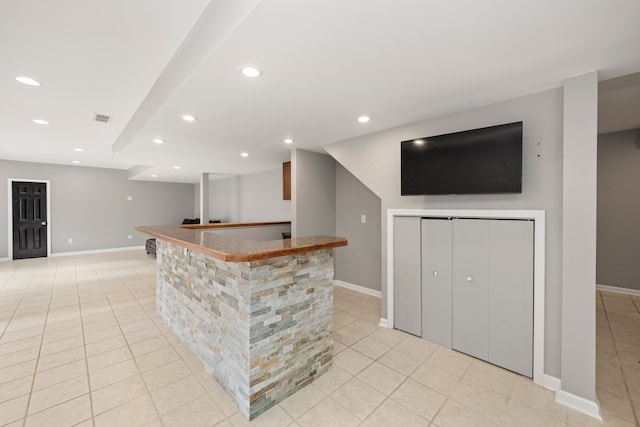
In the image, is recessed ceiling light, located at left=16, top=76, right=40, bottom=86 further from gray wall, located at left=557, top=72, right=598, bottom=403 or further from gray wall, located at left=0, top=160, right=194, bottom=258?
gray wall, located at left=0, top=160, right=194, bottom=258

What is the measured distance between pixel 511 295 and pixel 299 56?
2531 millimetres

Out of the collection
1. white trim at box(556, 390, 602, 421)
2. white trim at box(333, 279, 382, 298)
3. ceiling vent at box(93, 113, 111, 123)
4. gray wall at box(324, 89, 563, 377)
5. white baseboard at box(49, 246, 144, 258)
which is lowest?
white trim at box(556, 390, 602, 421)

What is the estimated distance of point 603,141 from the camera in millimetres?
4215

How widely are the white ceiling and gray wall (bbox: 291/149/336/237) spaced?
1.17 metres

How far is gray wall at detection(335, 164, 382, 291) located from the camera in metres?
4.20

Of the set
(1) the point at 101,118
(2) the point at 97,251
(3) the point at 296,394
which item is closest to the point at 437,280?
(3) the point at 296,394

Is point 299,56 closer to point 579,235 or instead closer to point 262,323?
point 262,323

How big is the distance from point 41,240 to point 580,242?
10.5 metres

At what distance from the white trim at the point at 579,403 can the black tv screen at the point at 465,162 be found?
153 cm

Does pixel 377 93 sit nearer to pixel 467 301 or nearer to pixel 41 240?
pixel 467 301

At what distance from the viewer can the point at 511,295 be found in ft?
7.57

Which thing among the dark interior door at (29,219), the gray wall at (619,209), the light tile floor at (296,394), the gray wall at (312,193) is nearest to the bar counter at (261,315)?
the light tile floor at (296,394)

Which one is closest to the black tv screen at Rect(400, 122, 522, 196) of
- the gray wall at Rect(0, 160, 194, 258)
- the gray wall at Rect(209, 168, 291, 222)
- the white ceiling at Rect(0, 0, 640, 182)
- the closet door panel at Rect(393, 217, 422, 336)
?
the white ceiling at Rect(0, 0, 640, 182)

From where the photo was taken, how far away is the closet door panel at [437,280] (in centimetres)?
268
